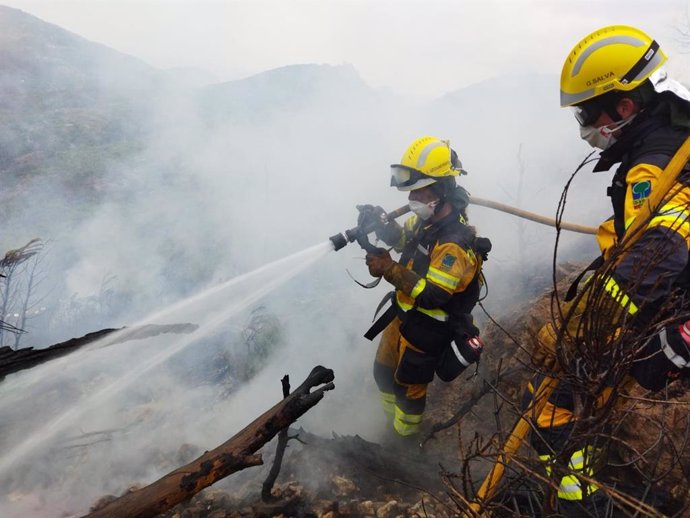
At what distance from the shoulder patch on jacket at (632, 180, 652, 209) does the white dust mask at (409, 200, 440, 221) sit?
1.59 metres

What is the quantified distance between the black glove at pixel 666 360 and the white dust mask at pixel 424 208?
1693 mm

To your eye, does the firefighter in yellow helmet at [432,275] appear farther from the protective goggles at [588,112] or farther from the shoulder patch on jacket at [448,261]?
the protective goggles at [588,112]

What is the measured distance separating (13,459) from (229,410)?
5.69 ft

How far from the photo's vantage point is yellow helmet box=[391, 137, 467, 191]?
3.06 metres

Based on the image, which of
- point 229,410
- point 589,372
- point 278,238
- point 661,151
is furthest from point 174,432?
point 278,238

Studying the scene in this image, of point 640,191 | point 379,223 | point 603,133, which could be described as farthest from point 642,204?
point 379,223

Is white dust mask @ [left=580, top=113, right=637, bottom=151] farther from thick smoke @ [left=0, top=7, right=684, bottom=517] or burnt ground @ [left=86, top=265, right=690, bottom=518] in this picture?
thick smoke @ [left=0, top=7, right=684, bottom=517]

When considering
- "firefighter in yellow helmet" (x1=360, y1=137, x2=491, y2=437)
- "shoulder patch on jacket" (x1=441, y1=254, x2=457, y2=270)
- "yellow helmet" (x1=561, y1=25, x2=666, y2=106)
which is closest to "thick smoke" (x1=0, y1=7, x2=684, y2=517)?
"firefighter in yellow helmet" (x1=360, y1=137, x2=491, y2=437)

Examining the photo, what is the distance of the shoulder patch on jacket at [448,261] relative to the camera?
2.86 metres

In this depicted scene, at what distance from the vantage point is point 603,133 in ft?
6.38

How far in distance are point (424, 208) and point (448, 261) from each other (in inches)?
20.0

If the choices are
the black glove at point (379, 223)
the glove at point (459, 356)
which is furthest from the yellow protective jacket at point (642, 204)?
the black glove at point (379, 223)

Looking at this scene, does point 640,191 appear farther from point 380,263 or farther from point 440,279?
point 380,263

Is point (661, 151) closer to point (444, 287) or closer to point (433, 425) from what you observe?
point (444, 287)
